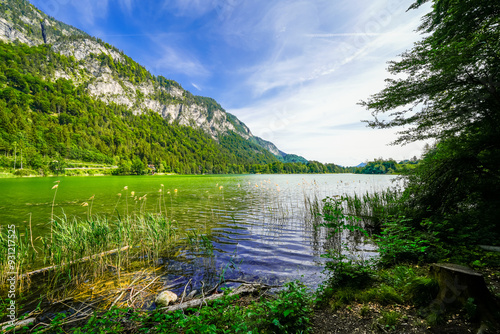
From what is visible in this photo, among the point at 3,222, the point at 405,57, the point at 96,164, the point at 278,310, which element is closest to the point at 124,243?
the point at 278,310

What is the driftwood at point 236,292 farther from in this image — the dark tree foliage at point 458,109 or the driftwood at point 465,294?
the dark tree foliage at point 458,109

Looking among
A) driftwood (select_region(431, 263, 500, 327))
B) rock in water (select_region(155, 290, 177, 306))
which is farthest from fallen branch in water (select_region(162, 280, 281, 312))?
driftwood (select_region(431, 263, 500, 327))

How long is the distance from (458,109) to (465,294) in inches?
247

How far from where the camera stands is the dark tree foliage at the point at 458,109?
538cm

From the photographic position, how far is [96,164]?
110625 mm

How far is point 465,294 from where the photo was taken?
3.01 metres

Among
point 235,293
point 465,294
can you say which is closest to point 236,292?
point 235,293

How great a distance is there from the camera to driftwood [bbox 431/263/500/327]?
2826 mm

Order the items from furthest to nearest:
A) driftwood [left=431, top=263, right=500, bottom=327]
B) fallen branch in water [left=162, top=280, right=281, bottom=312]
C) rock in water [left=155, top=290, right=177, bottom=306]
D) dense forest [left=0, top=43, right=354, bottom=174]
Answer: dense forest [left=0, top=43, right=354, bottom=174] → rock in water [left=155, top=290, right=177, bottom=306] → fallen branch in water [left=162, top=280, right=281, bottom=312] → driftwood [left=431, top=263, right=500, bottom=327]

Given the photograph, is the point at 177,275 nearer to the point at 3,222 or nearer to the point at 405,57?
the point at 405,57

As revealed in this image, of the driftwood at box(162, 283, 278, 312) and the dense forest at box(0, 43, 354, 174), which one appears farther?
the dense forest at box(0, 43, 354, 174)

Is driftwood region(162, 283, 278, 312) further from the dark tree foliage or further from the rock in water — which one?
the dark tree foliage

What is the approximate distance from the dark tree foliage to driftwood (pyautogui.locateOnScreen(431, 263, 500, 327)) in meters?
3.07

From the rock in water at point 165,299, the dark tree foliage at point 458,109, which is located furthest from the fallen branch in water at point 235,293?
the dark tree foliage at point 458,109
